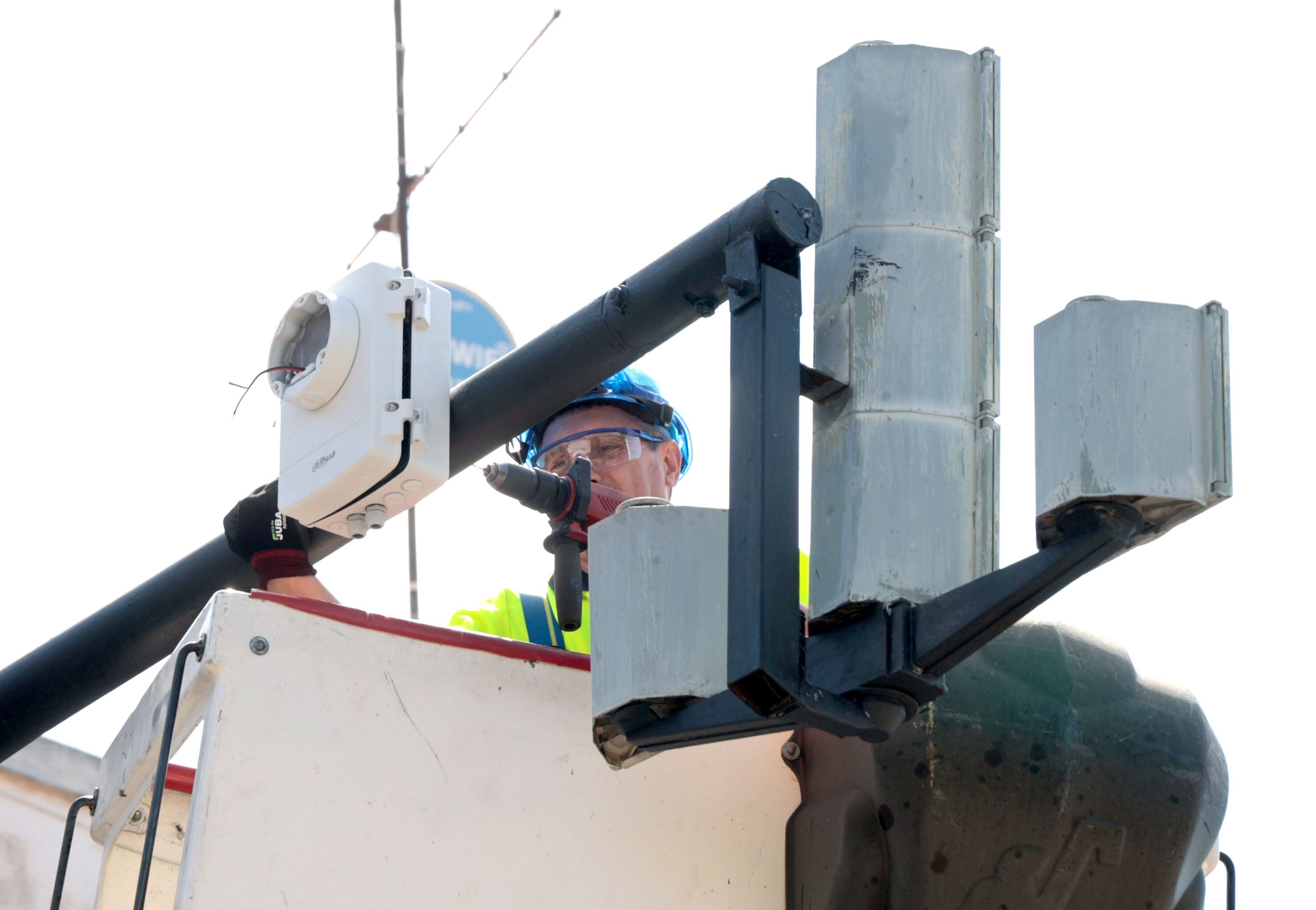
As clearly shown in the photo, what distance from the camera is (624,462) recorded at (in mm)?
5312

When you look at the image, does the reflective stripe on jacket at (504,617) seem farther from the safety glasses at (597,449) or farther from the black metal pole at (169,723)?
the black metal pole at (169,723)

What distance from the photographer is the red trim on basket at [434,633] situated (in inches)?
134

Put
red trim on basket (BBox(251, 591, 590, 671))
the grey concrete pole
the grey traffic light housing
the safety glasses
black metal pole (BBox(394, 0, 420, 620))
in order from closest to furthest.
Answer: the grey traffic light housing < the grey concrete pole < red trim on basket (BBox(251, 591, 590, 671)) < the safety glasses < black metal pole (BBox(394, 0, 420, 620))

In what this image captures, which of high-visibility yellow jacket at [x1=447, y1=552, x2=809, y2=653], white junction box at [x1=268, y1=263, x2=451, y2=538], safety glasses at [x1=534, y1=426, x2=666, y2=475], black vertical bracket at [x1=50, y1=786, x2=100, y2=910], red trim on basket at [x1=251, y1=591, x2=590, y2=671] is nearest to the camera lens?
red trim on basket at [x1=251, y1=591, x2=590, y2=671]

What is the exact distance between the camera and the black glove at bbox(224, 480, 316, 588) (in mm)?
4086

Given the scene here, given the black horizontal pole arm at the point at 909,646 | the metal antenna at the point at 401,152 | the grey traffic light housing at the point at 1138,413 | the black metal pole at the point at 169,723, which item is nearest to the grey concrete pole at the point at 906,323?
the black horizontal pole arm at the point at 909,646

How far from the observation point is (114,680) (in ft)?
14.2

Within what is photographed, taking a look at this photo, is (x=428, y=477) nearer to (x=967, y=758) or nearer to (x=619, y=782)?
(x=619, y=782)

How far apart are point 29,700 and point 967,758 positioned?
2231mm

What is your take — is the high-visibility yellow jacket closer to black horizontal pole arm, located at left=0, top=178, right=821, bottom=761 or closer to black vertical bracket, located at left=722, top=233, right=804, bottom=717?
black horizontal pole arm, located at left=0, top=178, right=821, bottom=761

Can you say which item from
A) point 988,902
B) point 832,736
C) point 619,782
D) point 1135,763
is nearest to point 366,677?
point 619,782

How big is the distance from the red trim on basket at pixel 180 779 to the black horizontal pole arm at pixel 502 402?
276 mm

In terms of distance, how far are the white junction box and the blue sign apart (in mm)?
1026

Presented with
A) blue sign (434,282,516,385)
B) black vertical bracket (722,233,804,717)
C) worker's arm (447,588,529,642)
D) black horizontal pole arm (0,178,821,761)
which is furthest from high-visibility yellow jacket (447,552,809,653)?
black vertical bracket (722,233,804,717)
